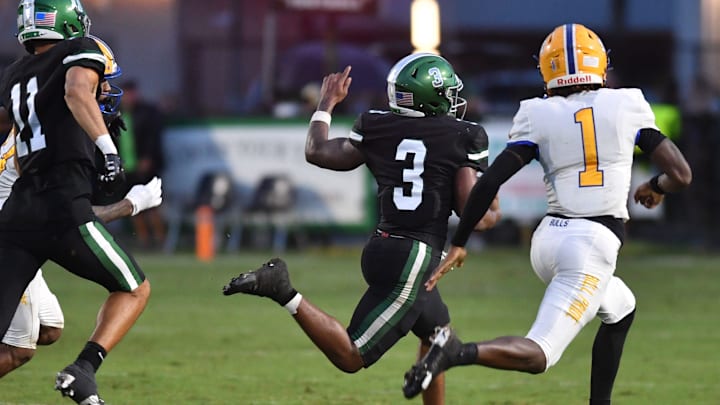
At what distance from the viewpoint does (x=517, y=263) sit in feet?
50.0

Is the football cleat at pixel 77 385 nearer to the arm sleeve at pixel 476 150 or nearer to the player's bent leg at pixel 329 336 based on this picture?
the player's bent leg at pixel 329 336

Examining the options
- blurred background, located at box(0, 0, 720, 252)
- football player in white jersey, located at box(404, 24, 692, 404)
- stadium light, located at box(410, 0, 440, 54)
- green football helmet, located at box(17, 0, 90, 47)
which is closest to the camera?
football player in white jersey, located at box(404, 24, 692, 404)

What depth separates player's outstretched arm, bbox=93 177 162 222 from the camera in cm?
666

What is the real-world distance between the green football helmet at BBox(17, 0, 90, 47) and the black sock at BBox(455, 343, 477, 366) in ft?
7.32

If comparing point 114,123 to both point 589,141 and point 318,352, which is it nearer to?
point 589,141

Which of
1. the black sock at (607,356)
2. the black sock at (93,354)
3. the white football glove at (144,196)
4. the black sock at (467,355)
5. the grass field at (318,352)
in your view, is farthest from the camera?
the grass field at (318,352)

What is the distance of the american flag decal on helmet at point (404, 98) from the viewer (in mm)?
6148

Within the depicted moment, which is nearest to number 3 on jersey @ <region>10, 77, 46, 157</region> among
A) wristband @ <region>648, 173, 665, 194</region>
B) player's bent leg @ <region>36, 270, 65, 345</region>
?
player's bent leg @ <region>36, 270, 65, 345</region>

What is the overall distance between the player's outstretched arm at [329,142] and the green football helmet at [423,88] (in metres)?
0.29

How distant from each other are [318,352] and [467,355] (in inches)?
152

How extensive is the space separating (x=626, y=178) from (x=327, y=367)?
3223mm

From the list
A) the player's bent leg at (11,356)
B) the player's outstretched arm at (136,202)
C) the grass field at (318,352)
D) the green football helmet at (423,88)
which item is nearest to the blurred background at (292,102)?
the grass field at (318,352)

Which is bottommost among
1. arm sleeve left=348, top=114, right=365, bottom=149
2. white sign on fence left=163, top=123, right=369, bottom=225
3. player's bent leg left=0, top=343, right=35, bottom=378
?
white sign on fence left=163, top=123, right=369, bottom=225

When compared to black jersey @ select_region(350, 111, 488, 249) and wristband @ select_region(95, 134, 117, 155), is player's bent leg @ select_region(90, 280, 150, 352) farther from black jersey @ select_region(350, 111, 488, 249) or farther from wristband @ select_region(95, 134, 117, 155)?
black jersey @ select_region(350, 111, 488, 249)
